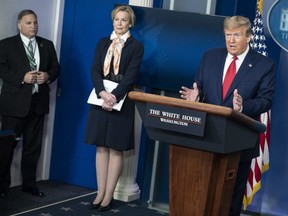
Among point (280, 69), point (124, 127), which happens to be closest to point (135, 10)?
point (124, 127)

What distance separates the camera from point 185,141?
8.56ft

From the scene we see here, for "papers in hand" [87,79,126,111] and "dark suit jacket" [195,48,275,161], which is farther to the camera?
"papers in hand" [87,79,126,111]

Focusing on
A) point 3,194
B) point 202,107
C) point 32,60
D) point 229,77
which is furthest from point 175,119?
point 3,194

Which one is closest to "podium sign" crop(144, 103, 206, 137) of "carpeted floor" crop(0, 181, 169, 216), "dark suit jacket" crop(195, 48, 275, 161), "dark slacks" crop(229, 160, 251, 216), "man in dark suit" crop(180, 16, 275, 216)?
"man in dark suit" crop(180, 16, 275, 216)

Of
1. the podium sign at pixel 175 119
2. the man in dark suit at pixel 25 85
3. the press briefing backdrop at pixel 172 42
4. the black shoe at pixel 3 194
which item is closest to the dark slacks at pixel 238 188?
the podium sign at pixel 175 119

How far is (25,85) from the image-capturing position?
15.7 ft

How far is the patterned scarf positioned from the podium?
6.36 feet

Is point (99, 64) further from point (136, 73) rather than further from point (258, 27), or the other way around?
point (258, 27)

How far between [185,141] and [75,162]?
122 inches

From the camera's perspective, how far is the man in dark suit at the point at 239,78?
2930 mm

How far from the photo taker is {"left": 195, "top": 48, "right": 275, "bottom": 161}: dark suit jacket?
117 inches

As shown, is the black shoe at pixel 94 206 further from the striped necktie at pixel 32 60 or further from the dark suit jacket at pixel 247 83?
the dark suit jacket at pixel 247 83

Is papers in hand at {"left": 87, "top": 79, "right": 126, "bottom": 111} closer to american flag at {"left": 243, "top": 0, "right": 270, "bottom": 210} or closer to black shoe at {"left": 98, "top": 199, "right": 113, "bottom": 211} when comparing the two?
black shoe at {"left": 98, "top": 199, "right": 113, "bottom": 211}

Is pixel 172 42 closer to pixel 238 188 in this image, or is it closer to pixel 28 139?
→ pixel 28 139
